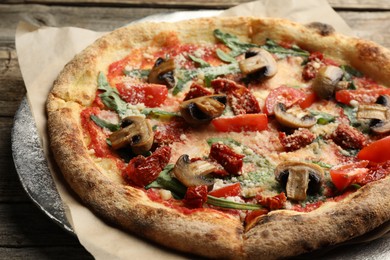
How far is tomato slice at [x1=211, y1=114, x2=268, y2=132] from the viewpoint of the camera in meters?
5.43

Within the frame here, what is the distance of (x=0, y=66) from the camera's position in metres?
6.97

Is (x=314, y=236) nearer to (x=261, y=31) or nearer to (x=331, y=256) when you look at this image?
(x=331, y=256)

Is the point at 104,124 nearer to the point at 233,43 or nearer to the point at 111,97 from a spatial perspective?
the point at 111,97

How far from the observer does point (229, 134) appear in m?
5.42

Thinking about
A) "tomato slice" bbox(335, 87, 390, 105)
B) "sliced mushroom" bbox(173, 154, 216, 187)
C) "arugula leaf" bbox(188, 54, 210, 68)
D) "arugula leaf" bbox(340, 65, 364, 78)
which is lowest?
"arugula leaf" bbox(340, 65, 364, 78)

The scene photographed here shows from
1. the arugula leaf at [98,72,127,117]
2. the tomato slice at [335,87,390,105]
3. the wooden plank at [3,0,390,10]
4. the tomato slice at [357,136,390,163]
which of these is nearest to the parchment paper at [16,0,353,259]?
the arugula leaf at [98,72,127,117]

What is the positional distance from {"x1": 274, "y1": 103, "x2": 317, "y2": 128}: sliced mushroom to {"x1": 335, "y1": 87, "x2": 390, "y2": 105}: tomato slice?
0.46 metres

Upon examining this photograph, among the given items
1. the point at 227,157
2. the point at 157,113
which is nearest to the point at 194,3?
the point at 157,113

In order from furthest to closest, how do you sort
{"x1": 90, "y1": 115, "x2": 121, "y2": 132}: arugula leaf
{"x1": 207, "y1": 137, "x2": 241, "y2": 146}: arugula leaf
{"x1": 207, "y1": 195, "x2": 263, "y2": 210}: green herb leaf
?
1. {"x1": 90, "y1": 115, "x2": 121, "y2": 132}: arugula leaf
2. {"x1": 207, "y1": 137, "x2": 241, "y2": 146}: arugula leaf
3. {"x1": 207, "y1": 195, "x2": 263, "y2": 210}: green herb leaf

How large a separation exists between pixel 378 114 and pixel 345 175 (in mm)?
934

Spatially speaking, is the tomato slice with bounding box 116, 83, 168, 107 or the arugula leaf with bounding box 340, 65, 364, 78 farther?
the arugula leaf with bounding box 340, 65, 364, 78

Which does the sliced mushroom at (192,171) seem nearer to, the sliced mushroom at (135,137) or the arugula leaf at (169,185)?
the arugula leaf at (169,185)

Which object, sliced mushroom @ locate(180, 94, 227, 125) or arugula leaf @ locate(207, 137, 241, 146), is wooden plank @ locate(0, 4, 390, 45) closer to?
sliced mushroom @ locate(180, 94, 227, 125)

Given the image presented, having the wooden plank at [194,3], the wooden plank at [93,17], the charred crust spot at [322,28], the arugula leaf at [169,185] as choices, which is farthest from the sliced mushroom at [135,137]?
the wooden plank at [194,3]
